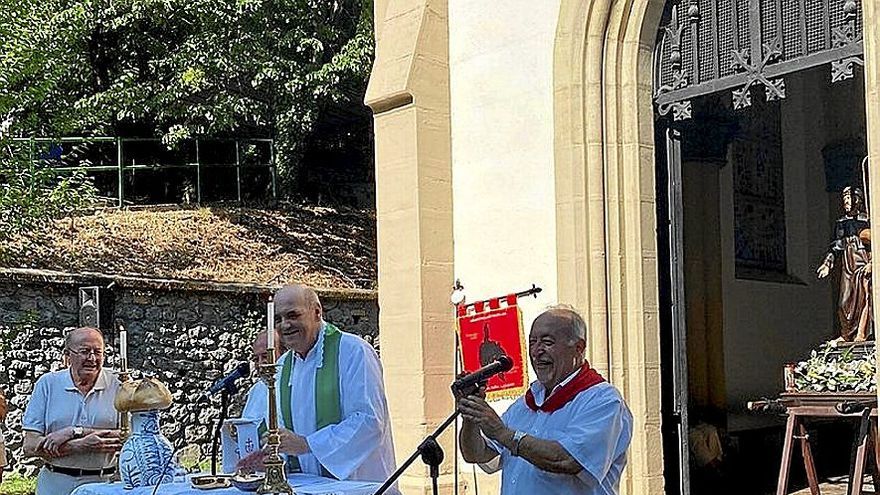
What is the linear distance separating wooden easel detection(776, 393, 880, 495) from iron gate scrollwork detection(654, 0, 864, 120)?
6.01 ft

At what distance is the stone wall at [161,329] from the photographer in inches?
587

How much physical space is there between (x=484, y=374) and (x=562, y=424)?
429 mm

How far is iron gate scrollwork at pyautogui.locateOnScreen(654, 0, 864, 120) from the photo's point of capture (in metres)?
7.45

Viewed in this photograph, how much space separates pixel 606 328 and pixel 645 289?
36cm

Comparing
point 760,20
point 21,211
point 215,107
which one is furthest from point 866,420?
point 215,107

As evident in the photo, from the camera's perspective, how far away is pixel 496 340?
921 centimetres

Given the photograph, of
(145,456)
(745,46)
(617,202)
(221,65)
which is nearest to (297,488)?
(145,456)

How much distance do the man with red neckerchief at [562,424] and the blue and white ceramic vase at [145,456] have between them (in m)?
1.36

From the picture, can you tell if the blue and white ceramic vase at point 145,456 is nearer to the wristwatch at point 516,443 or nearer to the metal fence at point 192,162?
the wristwatch at point 516,443

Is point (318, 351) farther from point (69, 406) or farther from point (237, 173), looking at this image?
point (237, 173)

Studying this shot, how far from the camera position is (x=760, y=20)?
26.2ft

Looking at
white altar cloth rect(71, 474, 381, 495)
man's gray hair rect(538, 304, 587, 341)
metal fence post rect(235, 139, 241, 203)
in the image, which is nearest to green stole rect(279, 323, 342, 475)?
white altar cloth rect(71, 474, 381, 495)

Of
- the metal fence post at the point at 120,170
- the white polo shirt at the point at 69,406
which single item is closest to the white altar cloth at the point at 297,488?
the white polo shirt at the point at 69,406

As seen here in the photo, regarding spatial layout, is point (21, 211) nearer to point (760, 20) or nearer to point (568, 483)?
point (760, 20)
